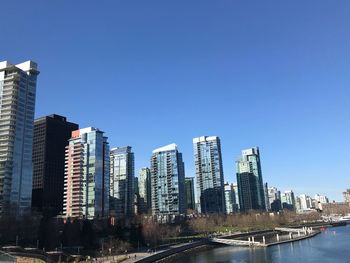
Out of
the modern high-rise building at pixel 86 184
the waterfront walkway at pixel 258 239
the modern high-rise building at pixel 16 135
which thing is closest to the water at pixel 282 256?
the waterfront walkway at pixel 258 239

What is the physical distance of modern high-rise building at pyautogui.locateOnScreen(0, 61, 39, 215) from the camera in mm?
154500

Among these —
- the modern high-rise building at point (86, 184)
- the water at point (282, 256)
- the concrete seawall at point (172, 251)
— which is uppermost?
the modern high-rise building at point (86, 184)

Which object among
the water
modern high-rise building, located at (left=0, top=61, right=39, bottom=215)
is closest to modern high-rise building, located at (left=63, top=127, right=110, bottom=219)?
modern high-rise building, located at (left=0, top=61, right=39, bottom=215)

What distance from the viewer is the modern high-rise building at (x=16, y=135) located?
154500 millimetres

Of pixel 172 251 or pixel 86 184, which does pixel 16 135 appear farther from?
pixel 172 251

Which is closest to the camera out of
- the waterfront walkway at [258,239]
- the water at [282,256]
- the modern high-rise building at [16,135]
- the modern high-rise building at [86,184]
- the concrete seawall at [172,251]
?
the water at [282,256]

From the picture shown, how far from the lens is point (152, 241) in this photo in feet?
461

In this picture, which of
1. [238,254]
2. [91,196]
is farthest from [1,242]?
[91,196]

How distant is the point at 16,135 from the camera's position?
15800cm

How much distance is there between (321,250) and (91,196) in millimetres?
113512

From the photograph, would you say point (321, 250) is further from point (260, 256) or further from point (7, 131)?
point (7, 131)

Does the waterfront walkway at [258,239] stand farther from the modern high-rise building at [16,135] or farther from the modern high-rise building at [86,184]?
the modern high-rise building at [16,135]

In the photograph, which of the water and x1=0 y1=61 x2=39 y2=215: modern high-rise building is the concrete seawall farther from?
x1=0 y1=61 x2=39 y2=215: modern high-rise building

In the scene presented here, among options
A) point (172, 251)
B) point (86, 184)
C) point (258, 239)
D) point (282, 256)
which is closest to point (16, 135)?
point (86, 184)
